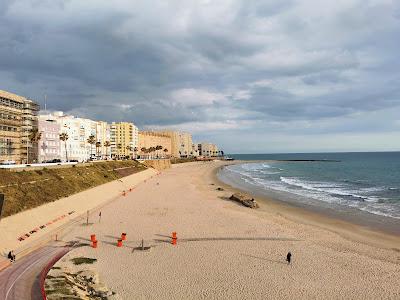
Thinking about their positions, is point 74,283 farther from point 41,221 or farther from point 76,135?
point 76,135

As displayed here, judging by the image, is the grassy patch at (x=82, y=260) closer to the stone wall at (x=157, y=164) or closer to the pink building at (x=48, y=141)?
the pink building at (x=48, y=141)

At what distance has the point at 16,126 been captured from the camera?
9094 cm

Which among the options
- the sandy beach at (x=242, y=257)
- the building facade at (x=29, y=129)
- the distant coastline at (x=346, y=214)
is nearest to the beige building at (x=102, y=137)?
the building facade at (x=29, y=129)

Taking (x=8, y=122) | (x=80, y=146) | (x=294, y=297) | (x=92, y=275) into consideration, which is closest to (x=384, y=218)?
(x=294, y=297)

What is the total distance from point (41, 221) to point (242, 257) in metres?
22.7

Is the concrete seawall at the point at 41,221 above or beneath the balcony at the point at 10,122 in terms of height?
beneath

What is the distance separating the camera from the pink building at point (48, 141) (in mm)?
102575

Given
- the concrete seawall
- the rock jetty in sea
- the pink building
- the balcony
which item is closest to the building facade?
the pink building

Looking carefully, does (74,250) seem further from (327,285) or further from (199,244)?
(327,285)

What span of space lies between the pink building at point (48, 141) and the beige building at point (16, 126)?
2.37 metres

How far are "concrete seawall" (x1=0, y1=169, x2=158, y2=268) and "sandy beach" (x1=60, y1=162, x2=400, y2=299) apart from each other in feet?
10.1

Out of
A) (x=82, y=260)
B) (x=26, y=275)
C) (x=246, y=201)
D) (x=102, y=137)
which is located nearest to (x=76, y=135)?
(x=102, y=137)

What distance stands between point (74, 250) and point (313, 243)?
2140 cm

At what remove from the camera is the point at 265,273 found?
2464 centimetres
